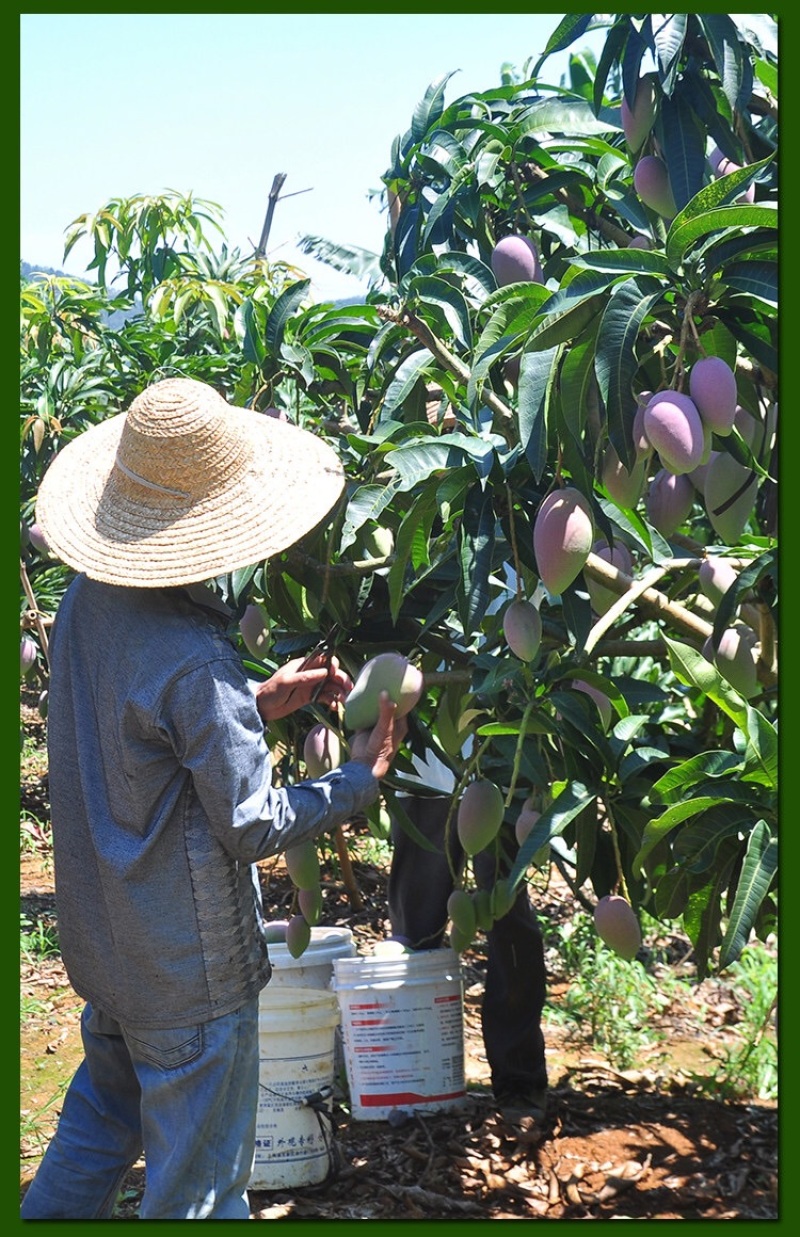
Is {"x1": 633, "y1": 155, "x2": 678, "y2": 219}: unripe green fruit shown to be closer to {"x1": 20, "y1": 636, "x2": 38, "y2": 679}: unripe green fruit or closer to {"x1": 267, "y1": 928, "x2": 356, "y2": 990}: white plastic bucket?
{"x1": 267, "y1": 928, "x2": 356, "y2": 990}: white plastic bucket

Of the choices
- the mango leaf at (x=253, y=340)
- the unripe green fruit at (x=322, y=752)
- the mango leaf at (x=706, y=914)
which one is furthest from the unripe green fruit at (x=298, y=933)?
the mango leaf at (x=253, y=340)

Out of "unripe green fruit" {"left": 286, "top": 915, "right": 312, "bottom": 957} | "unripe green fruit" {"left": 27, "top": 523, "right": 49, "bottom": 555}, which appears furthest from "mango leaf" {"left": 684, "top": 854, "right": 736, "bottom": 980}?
"unripe green fruit" {"left": 27, "top": 523, "right": 49, "bottom": 555}

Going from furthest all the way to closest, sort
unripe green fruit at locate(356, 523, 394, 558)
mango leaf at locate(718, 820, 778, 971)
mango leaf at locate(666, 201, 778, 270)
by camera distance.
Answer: unripe green fruit at locate(356, 523, 394, 558) → mango leaf at locate(718, 820, 778, 971) → mango leaf at locate(666, 201, 778, 270)

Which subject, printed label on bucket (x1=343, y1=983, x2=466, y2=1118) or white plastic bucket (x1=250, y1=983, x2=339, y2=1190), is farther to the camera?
printed label on bucket (x1=343, y1=983, x2=466, y2=1118)

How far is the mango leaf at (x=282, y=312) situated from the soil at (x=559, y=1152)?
49.4 inches

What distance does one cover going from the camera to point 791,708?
1479mm

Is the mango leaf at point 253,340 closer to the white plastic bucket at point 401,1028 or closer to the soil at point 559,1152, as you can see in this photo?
the white plastic bucket at point 401,1028

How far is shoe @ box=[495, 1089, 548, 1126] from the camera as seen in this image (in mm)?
2232

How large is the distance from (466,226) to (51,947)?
7.78ft

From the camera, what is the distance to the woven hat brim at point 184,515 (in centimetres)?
130

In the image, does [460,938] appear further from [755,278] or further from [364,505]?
[755,278]

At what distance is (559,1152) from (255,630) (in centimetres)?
102

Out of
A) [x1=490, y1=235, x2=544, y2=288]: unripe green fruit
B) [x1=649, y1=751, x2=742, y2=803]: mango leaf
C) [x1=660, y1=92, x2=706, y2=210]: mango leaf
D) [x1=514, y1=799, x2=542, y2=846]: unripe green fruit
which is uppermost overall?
[x1=660, y1=92, x2=706, y2=210]: mango leaf

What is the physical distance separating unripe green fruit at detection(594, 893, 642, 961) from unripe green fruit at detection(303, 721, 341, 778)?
37 centimetres
